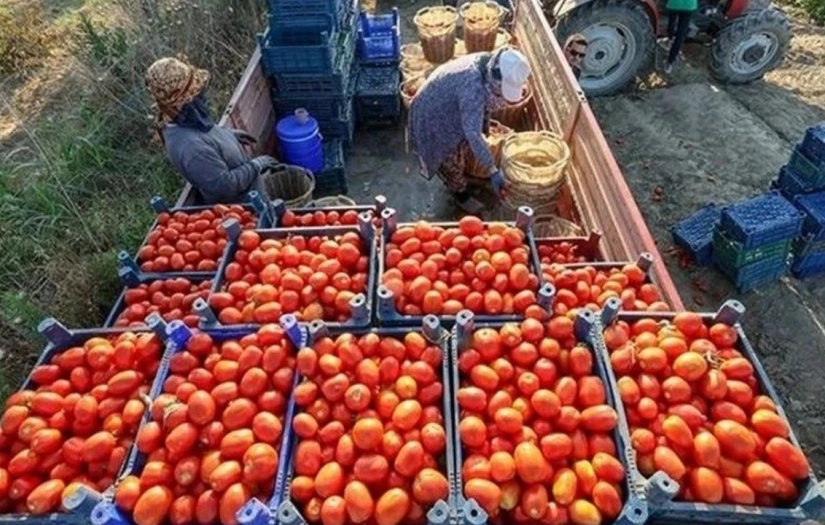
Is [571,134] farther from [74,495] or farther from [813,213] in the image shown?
[74,495]

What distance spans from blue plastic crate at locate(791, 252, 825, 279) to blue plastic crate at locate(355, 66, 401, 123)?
4.62 metres

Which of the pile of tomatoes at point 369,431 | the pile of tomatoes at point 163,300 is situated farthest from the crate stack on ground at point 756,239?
the pile of tomatoes at point 163,300

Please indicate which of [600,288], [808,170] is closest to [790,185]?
[808,170]

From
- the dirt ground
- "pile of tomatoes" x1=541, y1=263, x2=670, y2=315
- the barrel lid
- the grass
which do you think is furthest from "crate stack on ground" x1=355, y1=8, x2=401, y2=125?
"pile of tomatoes" x1=541, y1=263, x2=670, y2=315

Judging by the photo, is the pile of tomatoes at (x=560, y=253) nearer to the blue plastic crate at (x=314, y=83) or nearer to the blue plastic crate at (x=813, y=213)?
the blue plastic crate at (x=813, y=213)

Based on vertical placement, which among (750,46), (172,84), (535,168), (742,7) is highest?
(172,84)

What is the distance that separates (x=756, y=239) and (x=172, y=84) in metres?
4.98

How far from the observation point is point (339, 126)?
6.57m

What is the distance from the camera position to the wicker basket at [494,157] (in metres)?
5.78

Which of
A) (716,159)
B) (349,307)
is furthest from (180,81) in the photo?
(716,159)

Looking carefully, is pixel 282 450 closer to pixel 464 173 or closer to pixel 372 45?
pixel 464 173

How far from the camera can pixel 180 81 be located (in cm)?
409

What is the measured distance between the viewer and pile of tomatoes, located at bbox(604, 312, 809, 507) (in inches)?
90.7

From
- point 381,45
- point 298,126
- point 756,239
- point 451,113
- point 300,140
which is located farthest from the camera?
point 381,45
